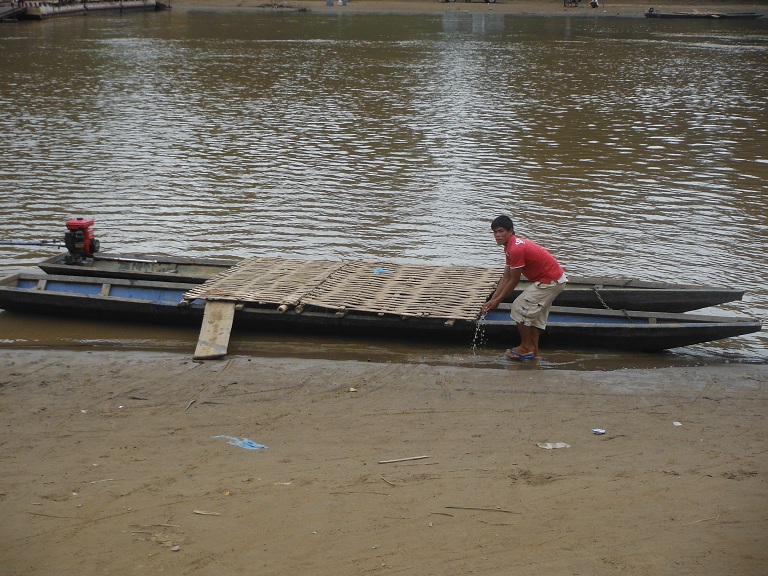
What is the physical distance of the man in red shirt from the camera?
26.0 ft

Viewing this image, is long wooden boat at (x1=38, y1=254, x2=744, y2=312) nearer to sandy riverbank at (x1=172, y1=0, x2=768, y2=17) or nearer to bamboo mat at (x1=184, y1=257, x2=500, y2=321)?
bamboo mat at (x1=184, y1=257, x2=500, y2=321)

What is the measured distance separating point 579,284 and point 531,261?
5.45 ft

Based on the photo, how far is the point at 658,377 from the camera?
8.03 meters

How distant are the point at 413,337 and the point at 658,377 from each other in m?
2.43

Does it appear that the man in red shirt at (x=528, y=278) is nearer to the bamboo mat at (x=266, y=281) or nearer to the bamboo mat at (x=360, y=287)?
the bamboo mat at (x=360, y=287)

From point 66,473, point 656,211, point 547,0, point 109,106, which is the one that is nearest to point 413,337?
point 66,473

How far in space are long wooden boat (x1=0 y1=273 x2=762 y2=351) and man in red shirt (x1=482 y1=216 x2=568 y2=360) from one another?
12.9 inches

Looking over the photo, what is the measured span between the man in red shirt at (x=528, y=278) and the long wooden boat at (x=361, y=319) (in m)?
0.33

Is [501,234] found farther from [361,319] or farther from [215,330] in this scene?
[215,330]

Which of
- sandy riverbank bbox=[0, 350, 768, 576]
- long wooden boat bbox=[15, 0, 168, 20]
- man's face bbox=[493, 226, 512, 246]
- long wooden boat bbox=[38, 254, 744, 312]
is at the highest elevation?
long wooden boat bbox=[15, 0, 168, 20]

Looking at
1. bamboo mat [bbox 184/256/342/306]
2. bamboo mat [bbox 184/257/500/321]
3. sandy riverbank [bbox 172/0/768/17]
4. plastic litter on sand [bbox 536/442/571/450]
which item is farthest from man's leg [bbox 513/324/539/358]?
sandy riverbank [bbox 172/0/768/17]

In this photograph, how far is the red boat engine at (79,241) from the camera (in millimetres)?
10000

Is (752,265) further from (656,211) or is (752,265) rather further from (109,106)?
(109,106)

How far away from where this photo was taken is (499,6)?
184ft
